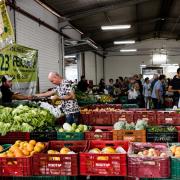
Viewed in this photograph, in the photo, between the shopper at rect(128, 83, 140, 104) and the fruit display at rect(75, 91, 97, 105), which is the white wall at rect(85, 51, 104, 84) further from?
the fruit display at rect(75, 91, 97, 105)

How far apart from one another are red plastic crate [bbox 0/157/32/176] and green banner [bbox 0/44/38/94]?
Result: 13.0ft

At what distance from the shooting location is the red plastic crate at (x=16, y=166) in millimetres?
3494

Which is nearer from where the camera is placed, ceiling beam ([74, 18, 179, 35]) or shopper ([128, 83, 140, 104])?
shopper ([128, 83, 140, 104])

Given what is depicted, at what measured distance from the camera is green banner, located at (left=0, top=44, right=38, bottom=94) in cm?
744

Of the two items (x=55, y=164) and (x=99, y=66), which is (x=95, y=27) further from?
(x=55, y=164)

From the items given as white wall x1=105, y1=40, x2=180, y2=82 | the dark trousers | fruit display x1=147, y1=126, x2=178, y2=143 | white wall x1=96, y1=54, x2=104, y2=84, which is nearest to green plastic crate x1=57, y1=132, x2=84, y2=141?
fruit display x1=147, y1=126, x2=178, y2=143

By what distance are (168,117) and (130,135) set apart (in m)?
2.63

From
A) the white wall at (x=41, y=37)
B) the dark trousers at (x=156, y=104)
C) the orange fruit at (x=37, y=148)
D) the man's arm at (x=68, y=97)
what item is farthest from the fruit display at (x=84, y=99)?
the orange fruit at (x=37, y=148)

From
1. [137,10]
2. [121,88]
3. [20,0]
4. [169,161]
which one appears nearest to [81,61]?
[121,88]

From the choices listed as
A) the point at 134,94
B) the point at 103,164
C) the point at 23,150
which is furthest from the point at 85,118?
the point at 134,94

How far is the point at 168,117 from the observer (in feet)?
23.3

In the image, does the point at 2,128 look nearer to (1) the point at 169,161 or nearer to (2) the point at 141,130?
(2) the point at 141,130

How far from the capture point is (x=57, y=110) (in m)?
6.79

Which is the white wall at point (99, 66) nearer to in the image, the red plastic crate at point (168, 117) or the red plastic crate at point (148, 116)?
the red plastic crate at point (148, 116)
